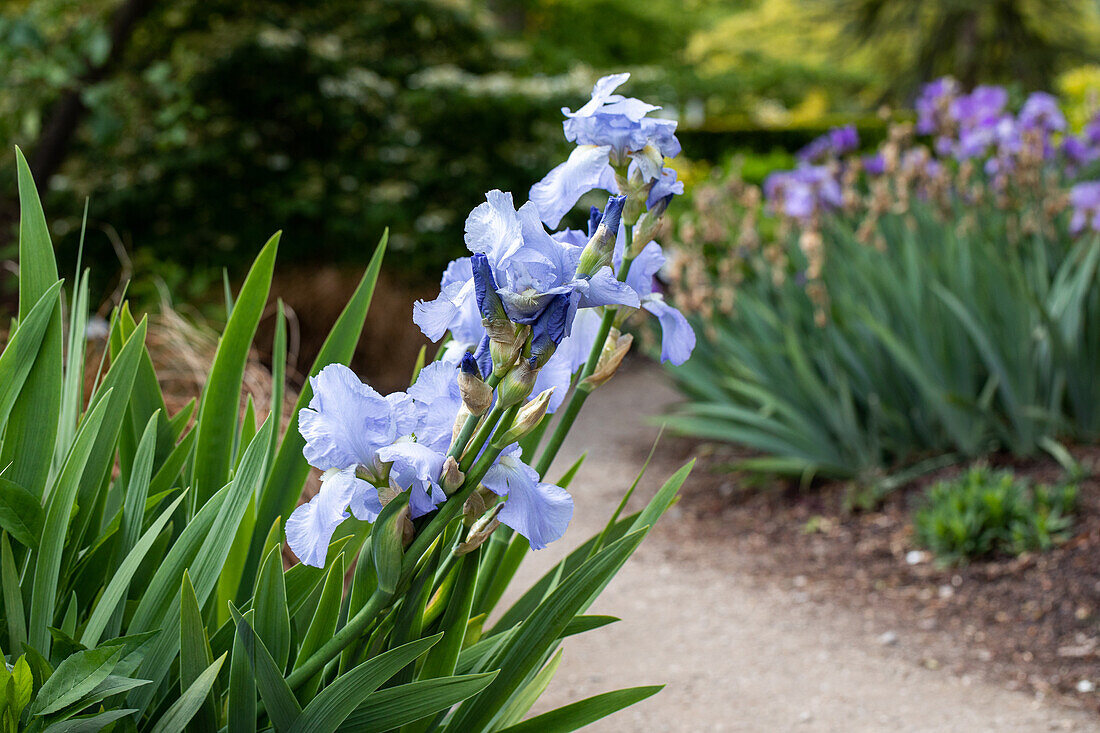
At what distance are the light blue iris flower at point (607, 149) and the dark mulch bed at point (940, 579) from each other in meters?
1.84

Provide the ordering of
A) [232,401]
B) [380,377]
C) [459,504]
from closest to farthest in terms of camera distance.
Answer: [459,504] → [232,401] → [380,377]

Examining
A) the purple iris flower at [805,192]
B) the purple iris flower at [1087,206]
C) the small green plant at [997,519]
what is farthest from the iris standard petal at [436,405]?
the purple iris flower at [1087,206]

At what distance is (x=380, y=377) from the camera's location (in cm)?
442

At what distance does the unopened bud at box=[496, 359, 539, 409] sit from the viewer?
2.40ft

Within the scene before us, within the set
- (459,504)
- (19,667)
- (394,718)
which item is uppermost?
(459,504)

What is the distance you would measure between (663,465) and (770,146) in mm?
5621

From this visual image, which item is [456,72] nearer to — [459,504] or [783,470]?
[783,470]

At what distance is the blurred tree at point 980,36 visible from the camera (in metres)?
13.7

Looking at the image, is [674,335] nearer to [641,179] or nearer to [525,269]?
[641,179]

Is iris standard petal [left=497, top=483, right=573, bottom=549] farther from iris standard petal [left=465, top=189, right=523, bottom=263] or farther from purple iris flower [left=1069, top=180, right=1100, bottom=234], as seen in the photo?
purple iris flower [left=1069, top=180, right=1100, bottom=234]

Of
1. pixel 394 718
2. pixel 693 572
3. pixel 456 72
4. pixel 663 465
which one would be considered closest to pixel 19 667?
pixel 394 718

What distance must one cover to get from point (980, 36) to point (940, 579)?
1377 cm

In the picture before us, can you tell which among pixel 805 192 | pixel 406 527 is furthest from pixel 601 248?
pixel 805 192

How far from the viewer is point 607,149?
3.20ft
